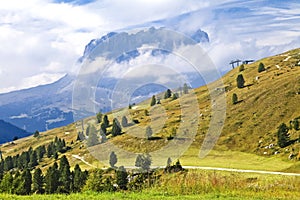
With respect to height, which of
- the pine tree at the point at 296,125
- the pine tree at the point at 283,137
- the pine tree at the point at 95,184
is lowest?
the pine tree at the point at 95,184

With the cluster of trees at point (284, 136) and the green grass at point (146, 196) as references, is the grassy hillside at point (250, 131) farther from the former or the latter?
the green grass at point (146, 196)

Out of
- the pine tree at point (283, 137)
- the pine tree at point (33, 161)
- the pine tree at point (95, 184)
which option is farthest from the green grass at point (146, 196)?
the pine tree at point (33, 161)

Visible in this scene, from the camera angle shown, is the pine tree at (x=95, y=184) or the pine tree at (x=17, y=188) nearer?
the pine tree at (x=95, y=184)

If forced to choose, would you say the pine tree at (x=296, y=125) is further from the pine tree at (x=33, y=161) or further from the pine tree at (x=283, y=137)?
the pine tree at (x=33, y=161)

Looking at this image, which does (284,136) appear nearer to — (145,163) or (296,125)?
(296,125)

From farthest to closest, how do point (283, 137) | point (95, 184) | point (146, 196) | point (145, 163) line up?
1. point (283, 137)
2. point (145, 163)
3. point (95, 184)
4. point (146, 196)

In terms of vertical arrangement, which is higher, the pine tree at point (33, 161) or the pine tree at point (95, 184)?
the pine tree at point (33, 161)

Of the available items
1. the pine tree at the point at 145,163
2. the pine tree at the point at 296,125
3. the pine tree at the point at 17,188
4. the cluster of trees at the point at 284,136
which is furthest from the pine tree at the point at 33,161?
the pine tree at the point at 17,188

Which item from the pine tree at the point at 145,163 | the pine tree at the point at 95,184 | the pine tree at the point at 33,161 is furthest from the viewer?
the pine tree at the point at 33,161

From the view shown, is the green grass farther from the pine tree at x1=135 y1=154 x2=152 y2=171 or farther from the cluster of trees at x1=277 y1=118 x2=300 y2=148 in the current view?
the cluster of trees at x1=277 y1=118 x2=300 y2=148

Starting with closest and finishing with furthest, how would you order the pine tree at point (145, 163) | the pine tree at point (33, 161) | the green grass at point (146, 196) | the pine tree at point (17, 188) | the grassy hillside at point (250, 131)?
the green grass at point (146, 196), the pine tree at point (17, 188), the pine tree at point (145, 163), the grassy hillside at point (250, 131), the pine tree at point (33, 161)

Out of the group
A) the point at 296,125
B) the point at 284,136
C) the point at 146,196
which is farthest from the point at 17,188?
the point at 296,125

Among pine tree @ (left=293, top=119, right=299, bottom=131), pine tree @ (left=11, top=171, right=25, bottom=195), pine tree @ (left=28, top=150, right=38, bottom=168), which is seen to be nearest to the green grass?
pine tree @ (left=11, top=171, right=25, bottom=195)

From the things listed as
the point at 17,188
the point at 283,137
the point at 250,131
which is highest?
the point at 250,131
